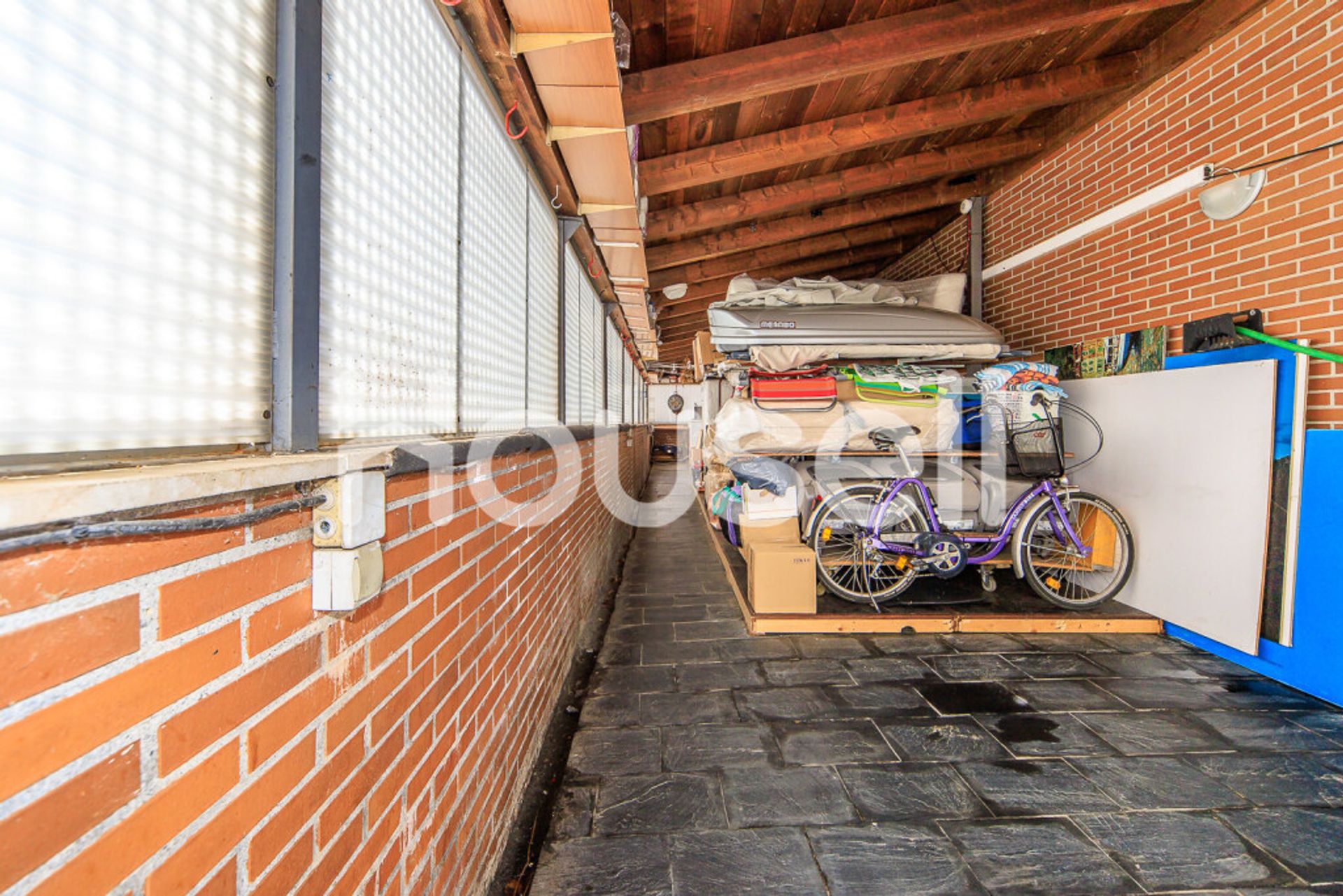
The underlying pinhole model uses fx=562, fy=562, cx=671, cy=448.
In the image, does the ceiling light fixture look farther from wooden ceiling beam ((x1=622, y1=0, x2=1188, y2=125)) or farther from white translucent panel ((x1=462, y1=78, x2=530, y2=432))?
white translucent panel ((x1=462, y1=78, x2=530, y2=432))

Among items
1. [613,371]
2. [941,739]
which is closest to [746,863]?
[941,739]

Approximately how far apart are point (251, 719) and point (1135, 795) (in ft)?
8.53

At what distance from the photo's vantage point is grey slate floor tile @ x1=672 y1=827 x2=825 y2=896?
62.3 inches

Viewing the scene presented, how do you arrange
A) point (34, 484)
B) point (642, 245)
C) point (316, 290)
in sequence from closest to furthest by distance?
point (34, 484) → point (316, 290) → point (642, 245)

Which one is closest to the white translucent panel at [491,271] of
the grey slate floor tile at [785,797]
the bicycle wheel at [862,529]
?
the grey slate floor tile at [785,797]

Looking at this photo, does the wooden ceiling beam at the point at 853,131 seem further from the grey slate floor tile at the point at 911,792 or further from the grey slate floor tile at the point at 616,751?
the grey slate floor tile at the point at 911,792

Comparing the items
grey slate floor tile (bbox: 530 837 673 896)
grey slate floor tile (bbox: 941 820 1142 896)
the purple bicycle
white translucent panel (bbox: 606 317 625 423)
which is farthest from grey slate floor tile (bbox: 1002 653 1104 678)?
white translucent panel (bbox: 606 317 625 423)

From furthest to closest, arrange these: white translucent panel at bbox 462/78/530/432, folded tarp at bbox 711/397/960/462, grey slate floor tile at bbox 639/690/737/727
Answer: folded tarp at bbox 711/397/960/462
grey slate floor tile at bbox 639/690/737/727
white translucent panel at bbox 462/78/530/432

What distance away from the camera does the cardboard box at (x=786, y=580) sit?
336 centimetres

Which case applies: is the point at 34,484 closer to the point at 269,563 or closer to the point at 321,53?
the point at 269,563

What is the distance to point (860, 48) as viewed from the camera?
2885 mm

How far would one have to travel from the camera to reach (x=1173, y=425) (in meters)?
3.19

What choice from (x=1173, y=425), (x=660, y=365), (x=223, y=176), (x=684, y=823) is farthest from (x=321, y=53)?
(x=660, y=365)

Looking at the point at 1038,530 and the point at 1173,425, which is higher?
the point at 1173,425
